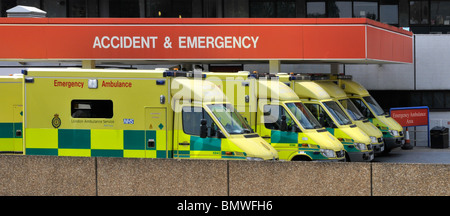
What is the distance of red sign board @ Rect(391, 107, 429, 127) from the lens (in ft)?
91.7

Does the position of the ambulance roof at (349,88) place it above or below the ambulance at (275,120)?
above

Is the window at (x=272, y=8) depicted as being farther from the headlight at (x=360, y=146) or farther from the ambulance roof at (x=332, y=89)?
the headlight at (x=360, y=146)

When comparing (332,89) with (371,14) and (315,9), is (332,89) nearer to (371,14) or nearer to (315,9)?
(315,9)

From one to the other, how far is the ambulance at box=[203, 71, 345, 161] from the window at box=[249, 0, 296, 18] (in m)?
14.2

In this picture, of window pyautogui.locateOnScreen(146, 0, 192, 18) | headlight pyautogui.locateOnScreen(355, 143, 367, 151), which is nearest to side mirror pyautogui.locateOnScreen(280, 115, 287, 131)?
headlight pyautogui.locateOnScreen(355, 143, 367, 151)

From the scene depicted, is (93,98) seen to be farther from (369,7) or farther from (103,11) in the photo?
(369,7)

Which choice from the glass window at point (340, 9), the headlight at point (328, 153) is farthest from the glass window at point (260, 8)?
the headlight at point (328, 153)

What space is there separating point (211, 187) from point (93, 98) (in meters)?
4.75

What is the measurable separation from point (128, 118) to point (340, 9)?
Answer: 18307mm

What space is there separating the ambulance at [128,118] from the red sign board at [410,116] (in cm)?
1339

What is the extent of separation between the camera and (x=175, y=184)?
1184cm

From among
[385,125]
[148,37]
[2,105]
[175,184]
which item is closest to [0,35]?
[148,37]

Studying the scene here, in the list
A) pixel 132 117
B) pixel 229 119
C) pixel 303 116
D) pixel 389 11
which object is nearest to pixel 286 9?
pixel 389 11

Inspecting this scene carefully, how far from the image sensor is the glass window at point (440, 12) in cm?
3203
